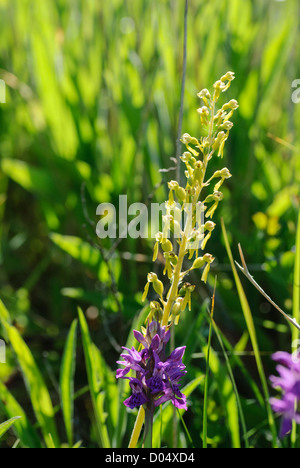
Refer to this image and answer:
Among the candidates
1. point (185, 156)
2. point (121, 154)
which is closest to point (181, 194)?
point (185, 156)

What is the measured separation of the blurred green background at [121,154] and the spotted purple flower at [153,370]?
472 mm

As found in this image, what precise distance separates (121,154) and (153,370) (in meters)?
Result: 0.89

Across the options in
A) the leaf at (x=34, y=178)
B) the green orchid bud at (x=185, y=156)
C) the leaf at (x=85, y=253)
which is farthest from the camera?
the leaf at (x=34, y=178)

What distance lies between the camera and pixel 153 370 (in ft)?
1.86

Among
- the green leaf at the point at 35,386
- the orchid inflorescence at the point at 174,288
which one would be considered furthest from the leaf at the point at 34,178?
the orchid inflorescence at the point at 174,288

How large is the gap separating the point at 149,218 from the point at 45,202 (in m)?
0.34

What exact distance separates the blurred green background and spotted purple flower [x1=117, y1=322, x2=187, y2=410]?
0.47m

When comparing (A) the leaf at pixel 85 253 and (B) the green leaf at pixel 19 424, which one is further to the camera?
(A) the leaf at pixel 85 253

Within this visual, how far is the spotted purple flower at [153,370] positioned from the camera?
1.83 ft

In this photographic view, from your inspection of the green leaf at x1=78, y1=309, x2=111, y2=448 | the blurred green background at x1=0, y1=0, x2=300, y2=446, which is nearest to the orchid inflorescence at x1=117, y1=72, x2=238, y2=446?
the green leaf at x1=78, y1=309, x2=111, y2=448

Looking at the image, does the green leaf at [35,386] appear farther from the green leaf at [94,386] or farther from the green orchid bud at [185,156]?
the green orchid bud at [185,156]

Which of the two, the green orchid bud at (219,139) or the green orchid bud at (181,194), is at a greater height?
the green orchid bud at (219,139)
